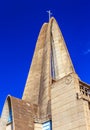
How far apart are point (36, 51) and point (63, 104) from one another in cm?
1591

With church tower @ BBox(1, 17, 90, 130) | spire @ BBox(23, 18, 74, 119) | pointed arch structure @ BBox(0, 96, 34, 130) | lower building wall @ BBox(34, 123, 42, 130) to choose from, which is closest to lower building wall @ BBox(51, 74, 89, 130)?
church tower @ BBox(1, 17, 90, 130)

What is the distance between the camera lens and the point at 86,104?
76.3 feet

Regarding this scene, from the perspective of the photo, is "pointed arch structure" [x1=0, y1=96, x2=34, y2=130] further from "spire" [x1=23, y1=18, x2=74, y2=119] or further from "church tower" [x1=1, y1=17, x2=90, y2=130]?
"spire" [x1=23, y1=18, x2=74, y2=119]

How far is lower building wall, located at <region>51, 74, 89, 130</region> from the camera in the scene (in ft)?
75.3

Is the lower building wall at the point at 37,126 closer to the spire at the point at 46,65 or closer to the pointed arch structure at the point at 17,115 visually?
the pointed arch structure at the point at 17,115

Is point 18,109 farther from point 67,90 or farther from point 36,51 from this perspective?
point 36,51

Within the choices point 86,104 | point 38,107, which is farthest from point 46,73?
point 86,104

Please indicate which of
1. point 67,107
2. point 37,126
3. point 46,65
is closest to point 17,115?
point 37,126

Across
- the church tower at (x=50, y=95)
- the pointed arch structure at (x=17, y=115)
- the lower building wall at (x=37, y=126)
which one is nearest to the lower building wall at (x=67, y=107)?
the church tower at (x=50, y=95)

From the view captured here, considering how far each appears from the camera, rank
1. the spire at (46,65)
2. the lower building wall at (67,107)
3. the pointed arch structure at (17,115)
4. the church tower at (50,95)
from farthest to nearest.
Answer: the spire at (46,65), the pointed arch structure at (17,115), the church tower at (50,95), the lower building wall at (67,107)

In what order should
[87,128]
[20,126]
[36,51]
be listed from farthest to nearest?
[36,51] < [20,126] < [87,128]

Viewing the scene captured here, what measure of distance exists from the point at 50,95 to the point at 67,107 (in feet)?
21.3

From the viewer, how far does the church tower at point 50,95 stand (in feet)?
77.8

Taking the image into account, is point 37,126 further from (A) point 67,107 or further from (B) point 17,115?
(A) point 67,107
